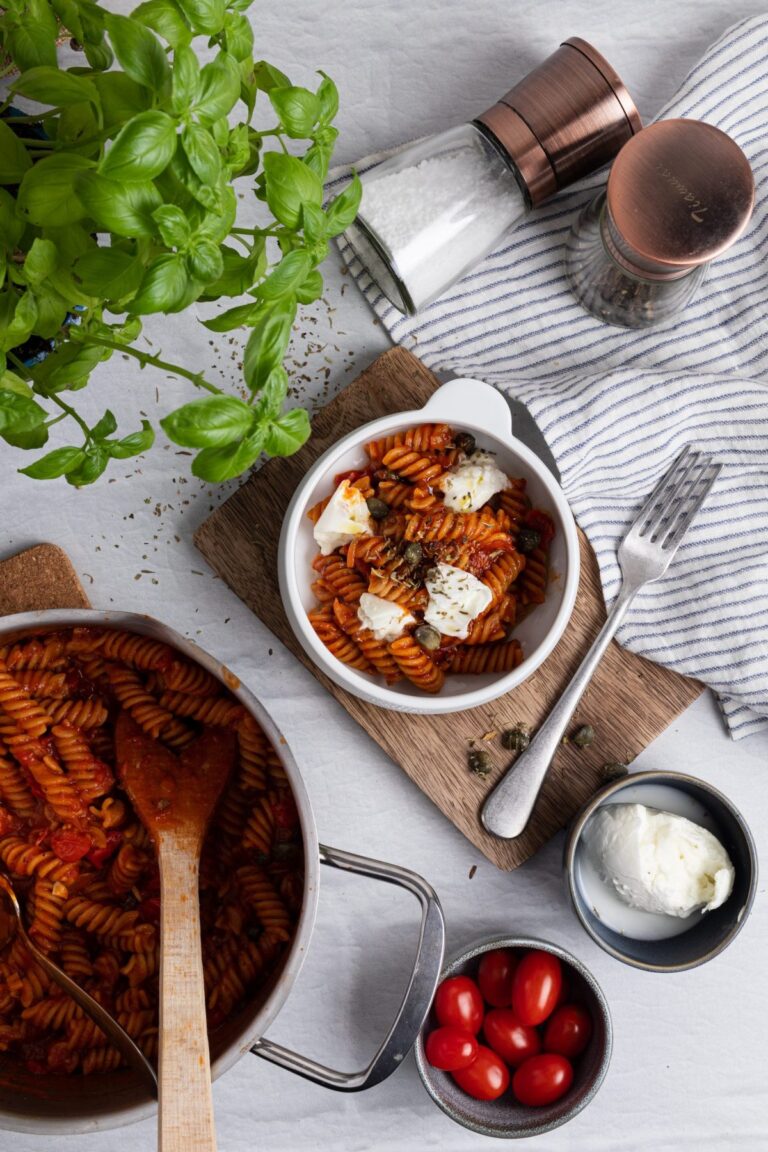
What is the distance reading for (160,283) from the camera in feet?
3.64

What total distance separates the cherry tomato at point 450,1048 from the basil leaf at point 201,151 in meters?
1.66

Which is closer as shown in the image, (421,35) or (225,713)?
(225,713)

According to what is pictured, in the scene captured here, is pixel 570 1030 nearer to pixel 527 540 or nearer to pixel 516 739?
pixel 516 739

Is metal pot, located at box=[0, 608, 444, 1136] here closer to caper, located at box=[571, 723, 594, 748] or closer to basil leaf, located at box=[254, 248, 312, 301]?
caper, located at box=[571, 723, 594, 748]

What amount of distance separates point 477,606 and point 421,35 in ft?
3.93

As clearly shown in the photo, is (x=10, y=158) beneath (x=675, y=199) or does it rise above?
above

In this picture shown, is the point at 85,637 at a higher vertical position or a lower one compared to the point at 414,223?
lower

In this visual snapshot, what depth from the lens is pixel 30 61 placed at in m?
1.20

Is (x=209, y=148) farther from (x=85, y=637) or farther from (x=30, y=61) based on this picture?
(x=85, y=637)

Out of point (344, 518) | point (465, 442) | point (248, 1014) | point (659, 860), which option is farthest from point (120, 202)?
point (659, 860)

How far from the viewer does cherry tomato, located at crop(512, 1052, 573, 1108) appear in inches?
82.4

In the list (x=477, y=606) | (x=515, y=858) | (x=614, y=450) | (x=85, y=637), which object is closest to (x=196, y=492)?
(x=85, y=637)

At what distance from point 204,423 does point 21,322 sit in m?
0.22

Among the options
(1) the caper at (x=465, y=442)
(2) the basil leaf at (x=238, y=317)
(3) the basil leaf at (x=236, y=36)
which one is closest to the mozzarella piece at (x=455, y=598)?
(1) the caper at (x=465, y=442)
